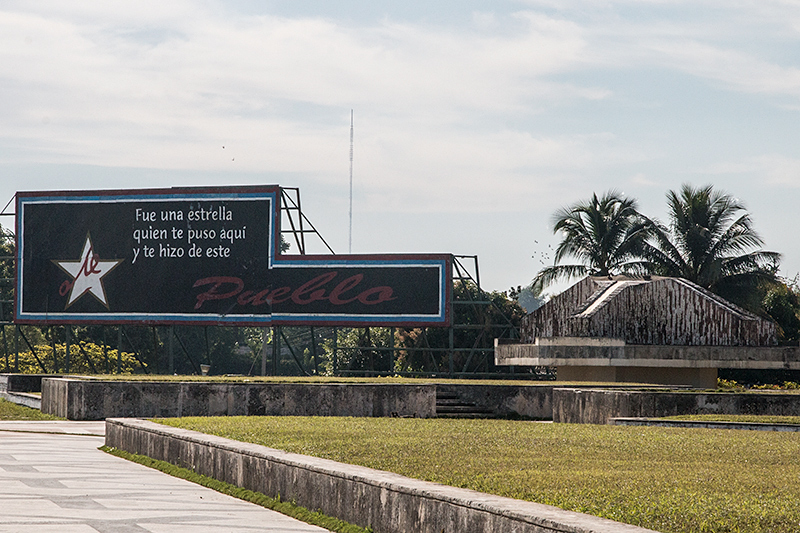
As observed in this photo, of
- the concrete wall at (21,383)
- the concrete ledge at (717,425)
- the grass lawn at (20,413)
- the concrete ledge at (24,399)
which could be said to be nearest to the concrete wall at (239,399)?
the grass lawn at (20,413)

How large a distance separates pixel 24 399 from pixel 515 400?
1327 centimetres

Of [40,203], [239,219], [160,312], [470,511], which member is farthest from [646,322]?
[470,511]

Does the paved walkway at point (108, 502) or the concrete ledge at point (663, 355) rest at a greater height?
the concrete ledge at point (663, 355)

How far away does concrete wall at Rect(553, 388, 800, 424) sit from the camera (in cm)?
1923

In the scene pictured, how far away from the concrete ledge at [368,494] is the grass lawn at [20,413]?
508 inches

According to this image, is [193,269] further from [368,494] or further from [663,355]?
[368,494]

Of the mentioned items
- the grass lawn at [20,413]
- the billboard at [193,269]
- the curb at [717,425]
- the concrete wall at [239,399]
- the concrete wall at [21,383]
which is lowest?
the grass lawn at [20,413]

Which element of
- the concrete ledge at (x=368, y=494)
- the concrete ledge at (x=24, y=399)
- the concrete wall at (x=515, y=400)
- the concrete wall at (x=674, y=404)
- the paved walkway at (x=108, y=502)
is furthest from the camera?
the concrete ledge at (x=24, y=399)

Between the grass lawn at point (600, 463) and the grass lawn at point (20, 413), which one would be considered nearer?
the grass lawn at point (600, 463)

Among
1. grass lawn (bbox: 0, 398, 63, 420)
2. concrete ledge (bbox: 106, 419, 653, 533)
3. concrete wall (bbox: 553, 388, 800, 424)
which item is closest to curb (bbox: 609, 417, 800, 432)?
concrete wall (bbox: 553, 388, 800, 424)

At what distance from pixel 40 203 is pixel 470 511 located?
36.7m

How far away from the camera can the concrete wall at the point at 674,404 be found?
19.2m

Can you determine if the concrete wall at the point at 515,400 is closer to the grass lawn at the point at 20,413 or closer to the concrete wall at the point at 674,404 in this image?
the concrete wall at the point at 674,404

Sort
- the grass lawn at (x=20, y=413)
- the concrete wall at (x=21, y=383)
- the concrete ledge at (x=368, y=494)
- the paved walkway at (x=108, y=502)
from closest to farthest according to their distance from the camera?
the concrete ledge at (x=368, y=494) < the paved walkway at (x=108, y=502) < the grass lawn at (x=20, y=413) < the concrete wall at (x=21, y=383)
